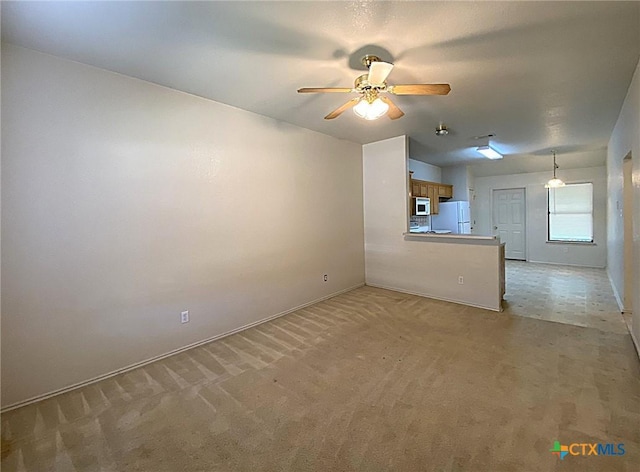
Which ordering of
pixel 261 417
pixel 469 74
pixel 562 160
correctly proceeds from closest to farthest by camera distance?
pixel 261 417 < pixel 469 74 < pixel 562 160

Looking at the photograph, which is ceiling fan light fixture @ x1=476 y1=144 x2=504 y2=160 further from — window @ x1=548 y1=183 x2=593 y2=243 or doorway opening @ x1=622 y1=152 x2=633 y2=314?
window @ x1=548 y1=183 x2=593 y2=243

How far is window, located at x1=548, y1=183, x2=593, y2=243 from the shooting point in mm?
6921

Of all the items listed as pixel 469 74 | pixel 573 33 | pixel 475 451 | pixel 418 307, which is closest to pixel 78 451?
pixel 475 451

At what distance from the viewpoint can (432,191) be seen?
6773 millimetres

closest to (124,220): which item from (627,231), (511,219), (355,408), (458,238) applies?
(355,408)

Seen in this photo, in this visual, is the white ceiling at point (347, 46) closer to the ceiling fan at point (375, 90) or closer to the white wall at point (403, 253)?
the ceiling fan at point (375, 90)

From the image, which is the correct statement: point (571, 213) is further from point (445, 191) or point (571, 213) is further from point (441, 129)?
point (441, 129)

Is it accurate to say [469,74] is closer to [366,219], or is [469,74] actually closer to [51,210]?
[366,219]

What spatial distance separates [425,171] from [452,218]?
1.32m

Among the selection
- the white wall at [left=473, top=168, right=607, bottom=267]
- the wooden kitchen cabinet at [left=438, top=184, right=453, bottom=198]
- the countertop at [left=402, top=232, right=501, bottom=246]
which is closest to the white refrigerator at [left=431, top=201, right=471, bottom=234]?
the wooden kitchen cabinet at [left=438, top=184, right=453, bottom=198]

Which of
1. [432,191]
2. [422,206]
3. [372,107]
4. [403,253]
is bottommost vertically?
[403,253]

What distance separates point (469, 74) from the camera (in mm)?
2629

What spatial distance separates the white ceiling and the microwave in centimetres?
256

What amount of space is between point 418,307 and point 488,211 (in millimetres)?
5539
